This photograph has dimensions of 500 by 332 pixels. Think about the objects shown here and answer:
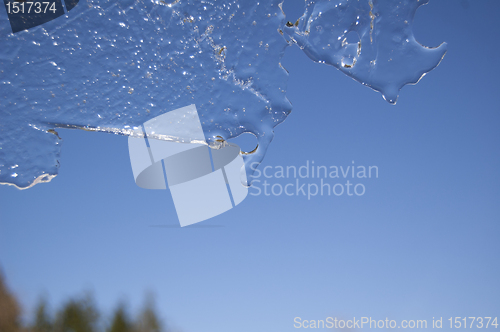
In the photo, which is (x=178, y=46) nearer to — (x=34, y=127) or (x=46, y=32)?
(x=46, y=32)

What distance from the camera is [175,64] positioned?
5.47 feet

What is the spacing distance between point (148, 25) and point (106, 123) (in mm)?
520

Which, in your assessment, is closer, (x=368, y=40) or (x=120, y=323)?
(x=368, y=40)

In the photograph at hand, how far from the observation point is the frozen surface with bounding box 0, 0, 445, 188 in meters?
1.59

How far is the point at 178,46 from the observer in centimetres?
166

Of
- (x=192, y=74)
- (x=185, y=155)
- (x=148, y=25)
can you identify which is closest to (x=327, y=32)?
(x=192, y=74)
